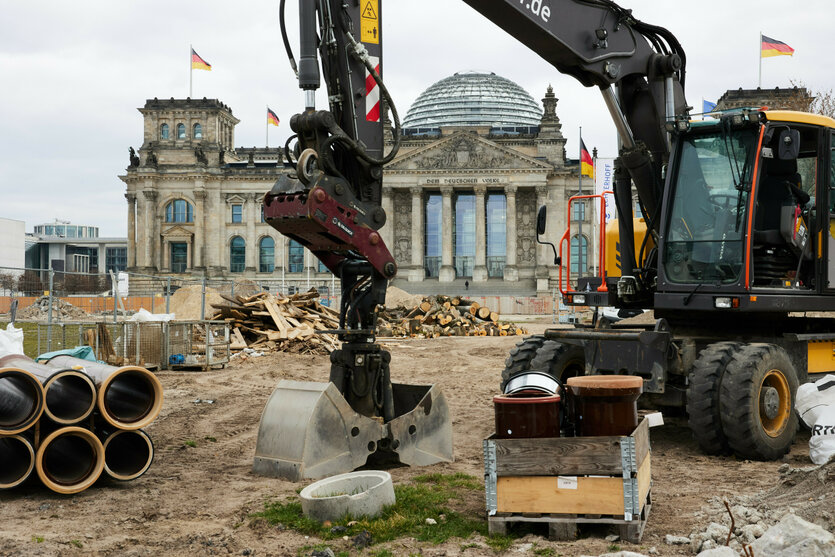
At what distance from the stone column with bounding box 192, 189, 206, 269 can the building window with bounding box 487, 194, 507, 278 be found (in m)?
29.4

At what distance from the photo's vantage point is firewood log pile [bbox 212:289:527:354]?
2459cm

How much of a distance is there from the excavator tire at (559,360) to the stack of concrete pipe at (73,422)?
15.1ft

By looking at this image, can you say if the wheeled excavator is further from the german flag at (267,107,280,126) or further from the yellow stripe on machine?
the german flag at (267,107,280,126)

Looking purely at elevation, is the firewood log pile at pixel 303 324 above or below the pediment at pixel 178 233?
below

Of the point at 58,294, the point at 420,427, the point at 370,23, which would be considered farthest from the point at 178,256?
the point at 370,23

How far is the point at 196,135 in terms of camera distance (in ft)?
284

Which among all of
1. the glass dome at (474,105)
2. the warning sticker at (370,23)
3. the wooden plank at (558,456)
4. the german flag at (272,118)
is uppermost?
the glass dome at (474,105)

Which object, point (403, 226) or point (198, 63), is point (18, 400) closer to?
point (198, 63)

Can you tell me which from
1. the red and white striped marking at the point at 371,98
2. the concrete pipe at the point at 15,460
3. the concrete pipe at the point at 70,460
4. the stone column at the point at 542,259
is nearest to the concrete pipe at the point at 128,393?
the concrete pipe at the point at 70,460

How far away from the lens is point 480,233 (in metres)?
82.4

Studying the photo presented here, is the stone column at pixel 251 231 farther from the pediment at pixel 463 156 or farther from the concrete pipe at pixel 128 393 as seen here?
the concrete pipe at pixel 128 393

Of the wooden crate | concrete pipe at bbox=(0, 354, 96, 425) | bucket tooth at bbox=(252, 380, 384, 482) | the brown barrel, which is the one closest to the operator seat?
the brown barrel

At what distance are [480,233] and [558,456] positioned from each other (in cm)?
7663

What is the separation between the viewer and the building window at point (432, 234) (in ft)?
278
